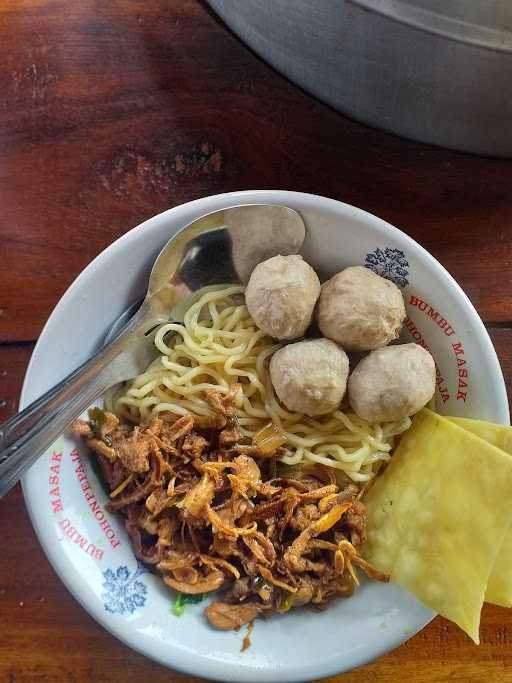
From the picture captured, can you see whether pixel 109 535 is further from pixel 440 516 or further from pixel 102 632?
pixel 440 516

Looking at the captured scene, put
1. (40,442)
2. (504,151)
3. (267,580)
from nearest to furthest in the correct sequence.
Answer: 1. (40,442)
2. (267,580)
3. (504,151)

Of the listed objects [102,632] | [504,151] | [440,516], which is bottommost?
[102,632]

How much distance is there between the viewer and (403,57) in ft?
3.82

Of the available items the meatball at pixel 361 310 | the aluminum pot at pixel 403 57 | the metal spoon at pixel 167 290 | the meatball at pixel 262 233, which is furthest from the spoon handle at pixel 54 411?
the aluminum pot at pixel 403 57

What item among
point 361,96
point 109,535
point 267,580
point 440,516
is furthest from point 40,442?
point 361,96

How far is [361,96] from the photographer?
138 centimetres

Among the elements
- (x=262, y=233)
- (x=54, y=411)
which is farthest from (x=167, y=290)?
(x=54, y=411)

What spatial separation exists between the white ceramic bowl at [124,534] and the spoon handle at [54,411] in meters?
0.06

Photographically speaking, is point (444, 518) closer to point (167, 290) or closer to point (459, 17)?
point (167, 290)

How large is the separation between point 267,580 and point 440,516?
Result: 364mm

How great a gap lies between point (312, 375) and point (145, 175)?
66 centimetres

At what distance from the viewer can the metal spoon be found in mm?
1295

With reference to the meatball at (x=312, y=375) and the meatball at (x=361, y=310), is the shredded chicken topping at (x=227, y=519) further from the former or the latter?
the meatball at (x=361, y=310)

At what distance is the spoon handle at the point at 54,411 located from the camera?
1.26 meters
